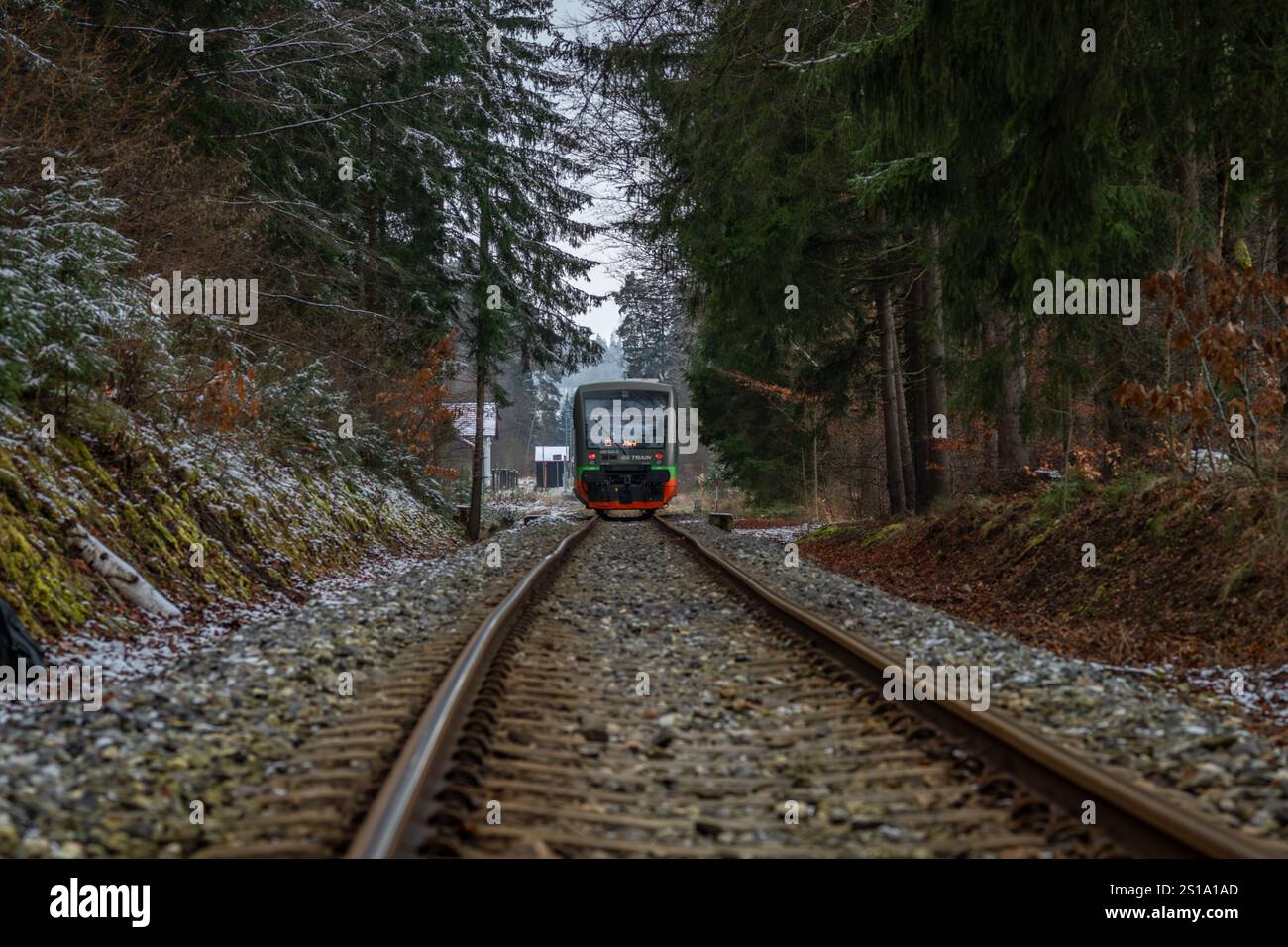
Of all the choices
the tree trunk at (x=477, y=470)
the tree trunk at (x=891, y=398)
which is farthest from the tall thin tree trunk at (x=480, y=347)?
the tree trunk at (x=891, y=398)

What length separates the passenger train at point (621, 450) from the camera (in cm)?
2191

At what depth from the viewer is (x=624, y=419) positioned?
22.2 meters

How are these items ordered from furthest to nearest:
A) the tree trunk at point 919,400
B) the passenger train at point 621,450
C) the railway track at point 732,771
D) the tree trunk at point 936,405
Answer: the passenger train at point 621,450 → the tree trunk at point 919,400 → the tree trunk at point 936,405 → the railway track at point 732,771

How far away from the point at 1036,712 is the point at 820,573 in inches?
238

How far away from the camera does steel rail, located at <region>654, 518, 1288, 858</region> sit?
2.61 m

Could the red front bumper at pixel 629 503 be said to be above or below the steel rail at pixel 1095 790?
above

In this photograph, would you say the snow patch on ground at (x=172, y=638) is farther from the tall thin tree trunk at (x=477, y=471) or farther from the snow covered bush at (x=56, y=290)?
the tall thin tree trunk at (x=477, y=471)

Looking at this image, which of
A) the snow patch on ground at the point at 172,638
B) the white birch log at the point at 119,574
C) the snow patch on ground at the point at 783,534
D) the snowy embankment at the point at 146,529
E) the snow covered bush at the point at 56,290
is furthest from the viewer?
the snow patch on ground at the point at 783,534

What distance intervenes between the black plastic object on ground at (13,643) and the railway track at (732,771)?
85.2 inches

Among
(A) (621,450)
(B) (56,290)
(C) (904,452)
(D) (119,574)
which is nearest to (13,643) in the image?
(D) (119,574)

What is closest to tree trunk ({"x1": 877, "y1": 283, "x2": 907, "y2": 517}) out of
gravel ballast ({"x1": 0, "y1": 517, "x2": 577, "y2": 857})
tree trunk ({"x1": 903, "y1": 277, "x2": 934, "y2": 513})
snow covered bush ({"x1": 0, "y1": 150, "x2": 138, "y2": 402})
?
tree trunk ({"x1": 903, "y1": 277, "x2": 934, "y2": 513})

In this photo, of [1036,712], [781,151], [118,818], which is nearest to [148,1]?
[781,151]

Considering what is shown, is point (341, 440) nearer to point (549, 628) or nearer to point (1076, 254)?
point (549, 628)

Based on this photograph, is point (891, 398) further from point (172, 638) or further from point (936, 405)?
point (172, 638)
